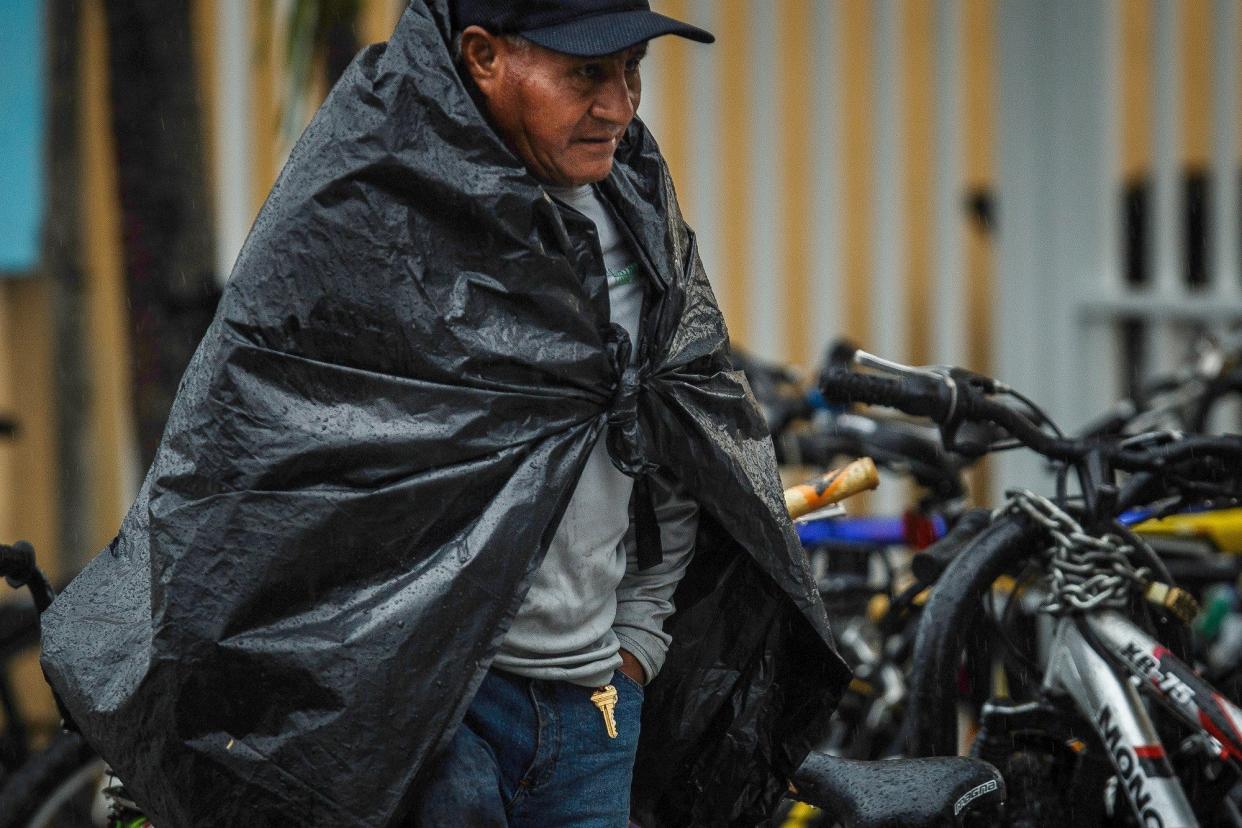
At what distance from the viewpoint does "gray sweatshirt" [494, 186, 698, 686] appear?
2.39m

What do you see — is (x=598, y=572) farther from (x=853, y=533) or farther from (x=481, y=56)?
(x=853, y=533)

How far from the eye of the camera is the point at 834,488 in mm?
3074

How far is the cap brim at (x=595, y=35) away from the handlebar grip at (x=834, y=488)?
1.05m

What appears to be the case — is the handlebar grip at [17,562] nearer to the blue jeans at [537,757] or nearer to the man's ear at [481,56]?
the blue jeans at [537,757]

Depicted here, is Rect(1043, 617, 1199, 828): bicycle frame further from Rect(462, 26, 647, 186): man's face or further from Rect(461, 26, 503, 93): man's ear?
Rect(461, 26, 503, 93): man's ear

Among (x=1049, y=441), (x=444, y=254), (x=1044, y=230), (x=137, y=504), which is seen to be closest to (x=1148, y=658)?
(x=1049, y=441)

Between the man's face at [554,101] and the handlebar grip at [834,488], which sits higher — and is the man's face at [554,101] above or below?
above

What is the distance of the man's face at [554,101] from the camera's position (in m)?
2.29

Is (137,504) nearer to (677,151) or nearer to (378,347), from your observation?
(378,347)

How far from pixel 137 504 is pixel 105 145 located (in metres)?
4.81

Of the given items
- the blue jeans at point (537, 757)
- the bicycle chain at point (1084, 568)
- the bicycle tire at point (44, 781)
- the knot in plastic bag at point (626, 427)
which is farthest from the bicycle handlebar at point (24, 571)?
the bicycle chain at point (1084, 568)

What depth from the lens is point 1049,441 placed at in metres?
3.22

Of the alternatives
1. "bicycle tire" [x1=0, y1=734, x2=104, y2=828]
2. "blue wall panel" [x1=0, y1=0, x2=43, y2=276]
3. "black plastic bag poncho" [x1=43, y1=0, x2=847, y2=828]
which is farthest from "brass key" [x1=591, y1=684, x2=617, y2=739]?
"blue wall panel" [x1=0, y1=0, x2=43, y2=276]

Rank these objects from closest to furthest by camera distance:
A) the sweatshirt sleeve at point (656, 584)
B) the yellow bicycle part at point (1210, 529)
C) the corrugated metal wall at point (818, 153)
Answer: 1. the sweatshirt sleeve at point (656, 584)
2. the yellow bicycle part at point (1210, 529)
3. the corrugated metal wall at point (818, 153)
